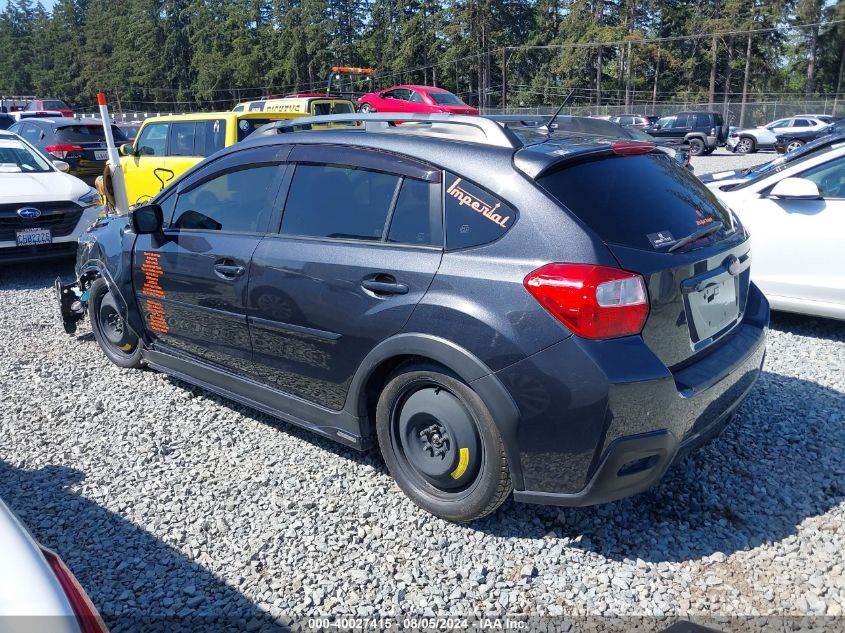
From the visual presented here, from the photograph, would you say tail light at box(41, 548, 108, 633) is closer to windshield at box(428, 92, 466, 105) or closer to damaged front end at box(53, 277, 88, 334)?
damaged front end at box(53, 277, 88, 334)

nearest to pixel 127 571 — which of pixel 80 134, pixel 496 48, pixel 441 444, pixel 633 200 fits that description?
pixel 441 444

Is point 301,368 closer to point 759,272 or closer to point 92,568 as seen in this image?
point 92,568

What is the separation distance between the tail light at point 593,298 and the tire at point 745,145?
30931 mm

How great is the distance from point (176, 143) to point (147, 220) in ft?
20.6

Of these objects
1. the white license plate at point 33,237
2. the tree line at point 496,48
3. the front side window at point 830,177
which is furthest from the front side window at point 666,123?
the white license plate at point 33,237

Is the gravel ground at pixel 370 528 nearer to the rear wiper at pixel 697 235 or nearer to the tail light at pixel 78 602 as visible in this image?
the tail light at pixel 78 602

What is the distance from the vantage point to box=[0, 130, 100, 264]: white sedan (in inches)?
295

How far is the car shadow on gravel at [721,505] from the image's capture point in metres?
2.92

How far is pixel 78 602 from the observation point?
1.71 m

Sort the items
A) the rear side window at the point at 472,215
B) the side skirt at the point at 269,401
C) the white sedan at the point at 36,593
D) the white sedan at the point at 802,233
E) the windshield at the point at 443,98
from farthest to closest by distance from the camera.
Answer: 1. the windshield at the point at 443,98
2. the white sedan at the point at 802,233
3. the side skirt at the point at 269,401
4. the rear side window at the point at 472,215
5. the white sedan at the point at 36,593

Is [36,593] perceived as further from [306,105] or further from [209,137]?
[306,105]

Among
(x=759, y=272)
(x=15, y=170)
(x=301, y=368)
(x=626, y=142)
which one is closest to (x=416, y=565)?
(x=301, y=368)

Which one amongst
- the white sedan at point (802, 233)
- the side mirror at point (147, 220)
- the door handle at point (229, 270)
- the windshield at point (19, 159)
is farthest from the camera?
the windshield at point (19, 159)

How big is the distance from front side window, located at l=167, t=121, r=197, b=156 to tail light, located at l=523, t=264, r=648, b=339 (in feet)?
26.6
